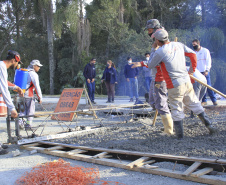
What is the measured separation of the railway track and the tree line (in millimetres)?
13963

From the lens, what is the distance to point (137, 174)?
9.94 ft

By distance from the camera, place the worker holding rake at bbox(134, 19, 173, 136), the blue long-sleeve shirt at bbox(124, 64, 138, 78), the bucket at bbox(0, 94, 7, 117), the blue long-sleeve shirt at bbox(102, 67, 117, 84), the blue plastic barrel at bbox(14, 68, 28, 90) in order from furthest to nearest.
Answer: the blue long-sleeve shirt at bbox(102, 67, 117, 84) < the blue long-sleeve shirt at bbox(124, 64, 138, 78) < the blue plastic barrel at bbox(14, 68, 28, 90) < the worker holding rake at bbox(134, 19, 173, 136) < the bucket at bbox(0, 94, 7, 117)

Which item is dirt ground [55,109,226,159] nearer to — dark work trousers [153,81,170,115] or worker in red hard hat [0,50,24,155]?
dark work trousers [153,81,170,115]

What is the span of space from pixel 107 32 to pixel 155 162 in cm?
2089

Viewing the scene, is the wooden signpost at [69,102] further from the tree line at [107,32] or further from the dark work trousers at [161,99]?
the tree line at [107,32]

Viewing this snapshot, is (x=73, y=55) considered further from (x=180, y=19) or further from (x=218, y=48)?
(x=218, y=48)

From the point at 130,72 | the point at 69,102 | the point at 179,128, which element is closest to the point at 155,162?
the point at 179,128

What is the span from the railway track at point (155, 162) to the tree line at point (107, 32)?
14.0m

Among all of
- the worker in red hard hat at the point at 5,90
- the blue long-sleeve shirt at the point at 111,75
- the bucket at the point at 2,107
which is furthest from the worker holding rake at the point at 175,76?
the blue long-sleeve shirt at the point at 111,75

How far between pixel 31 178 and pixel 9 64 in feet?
7.80

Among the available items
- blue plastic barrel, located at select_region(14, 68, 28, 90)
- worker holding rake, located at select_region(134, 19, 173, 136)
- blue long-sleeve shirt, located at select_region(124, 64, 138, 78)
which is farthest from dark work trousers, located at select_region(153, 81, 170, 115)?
blue long-sleeve shirt, located at select_region(124, 64, 138, 78)

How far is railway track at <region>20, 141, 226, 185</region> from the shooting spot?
2.72 metres

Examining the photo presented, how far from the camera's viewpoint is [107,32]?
912 inches

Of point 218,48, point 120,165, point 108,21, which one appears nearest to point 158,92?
point 120,165
